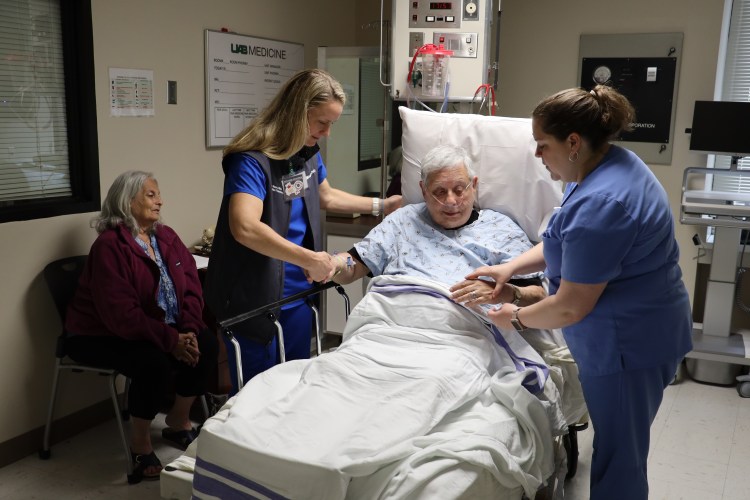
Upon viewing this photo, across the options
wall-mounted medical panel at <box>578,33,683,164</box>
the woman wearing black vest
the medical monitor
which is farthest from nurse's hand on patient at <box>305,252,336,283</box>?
wall-mounted medical panel at <box>578,33,683,164</box>

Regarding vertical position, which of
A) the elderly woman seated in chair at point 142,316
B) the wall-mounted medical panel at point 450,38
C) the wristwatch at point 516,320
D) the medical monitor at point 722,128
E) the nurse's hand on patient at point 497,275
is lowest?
the elderly woman seated in chair at point 142,316

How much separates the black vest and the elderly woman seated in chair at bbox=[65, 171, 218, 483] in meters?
0.78

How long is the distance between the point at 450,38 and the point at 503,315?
174 cm

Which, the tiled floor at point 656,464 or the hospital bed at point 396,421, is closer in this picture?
the hospital bed at point 396,421

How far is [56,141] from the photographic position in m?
3.04

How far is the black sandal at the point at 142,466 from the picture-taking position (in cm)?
278

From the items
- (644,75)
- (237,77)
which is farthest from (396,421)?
(644,75)

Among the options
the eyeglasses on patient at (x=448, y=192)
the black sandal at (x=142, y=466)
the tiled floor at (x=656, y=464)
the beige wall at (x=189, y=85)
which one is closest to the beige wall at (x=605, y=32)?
the beige wall at (x=189, y=85)

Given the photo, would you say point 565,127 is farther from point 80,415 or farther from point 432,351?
point 80,415

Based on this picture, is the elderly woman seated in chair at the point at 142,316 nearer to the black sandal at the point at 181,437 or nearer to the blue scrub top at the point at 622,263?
the black sandal at the point at 181,437

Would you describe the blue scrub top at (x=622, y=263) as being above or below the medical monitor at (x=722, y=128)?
below

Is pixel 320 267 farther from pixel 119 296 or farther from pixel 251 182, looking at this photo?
pixel 119 296

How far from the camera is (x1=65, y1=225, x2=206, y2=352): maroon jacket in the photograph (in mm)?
2826

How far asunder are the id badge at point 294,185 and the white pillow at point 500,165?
1.79 feet
